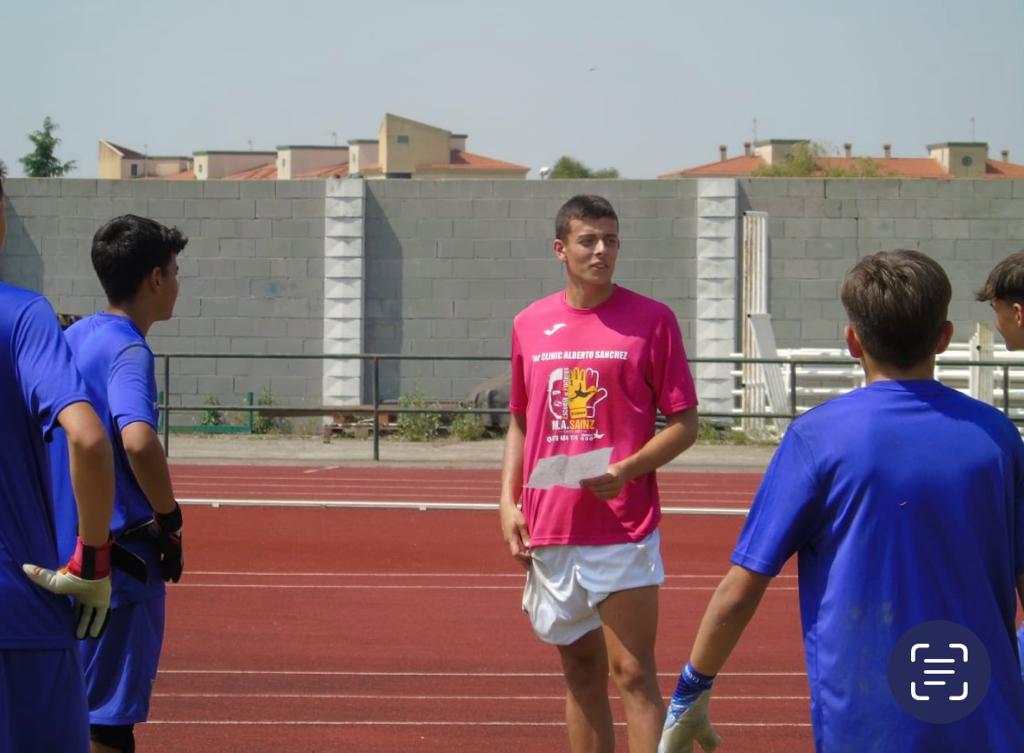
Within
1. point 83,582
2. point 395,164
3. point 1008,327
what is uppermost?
point 395,164

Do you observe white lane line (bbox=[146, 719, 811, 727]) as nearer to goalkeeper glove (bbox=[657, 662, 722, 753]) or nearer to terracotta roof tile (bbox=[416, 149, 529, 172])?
goalkeeper glove (bbox=[657, 662, 722, 753])

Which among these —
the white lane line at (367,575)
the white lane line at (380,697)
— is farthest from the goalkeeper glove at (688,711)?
the white lane line at (367,575)

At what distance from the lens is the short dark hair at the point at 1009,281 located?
12.7 ft

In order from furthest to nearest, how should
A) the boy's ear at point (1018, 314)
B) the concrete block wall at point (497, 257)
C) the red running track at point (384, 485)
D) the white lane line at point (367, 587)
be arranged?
the concrete block wall at point (497, 257), the red running track at point (384, 485), the white lane line at point (367, 587), the boy's ear at point (1018, 314)

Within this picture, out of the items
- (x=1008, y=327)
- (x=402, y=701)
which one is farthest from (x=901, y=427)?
(x=402, y=701)

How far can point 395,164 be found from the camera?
248 feet

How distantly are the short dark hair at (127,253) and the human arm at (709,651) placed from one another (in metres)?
2.17

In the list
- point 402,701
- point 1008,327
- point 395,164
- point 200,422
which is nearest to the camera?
point 1008,327

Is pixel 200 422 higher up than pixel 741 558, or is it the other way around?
pixel 741 558

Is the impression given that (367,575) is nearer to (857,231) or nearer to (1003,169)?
(857,231)

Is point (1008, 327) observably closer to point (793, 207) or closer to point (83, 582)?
point (83, 582)

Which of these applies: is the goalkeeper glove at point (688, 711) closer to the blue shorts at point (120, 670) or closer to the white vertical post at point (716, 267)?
the blue shorts at point (120, 670)

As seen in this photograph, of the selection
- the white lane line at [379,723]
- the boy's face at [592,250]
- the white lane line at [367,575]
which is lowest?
the white lane line at [367,575]

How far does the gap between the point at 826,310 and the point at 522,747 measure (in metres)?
17.5
